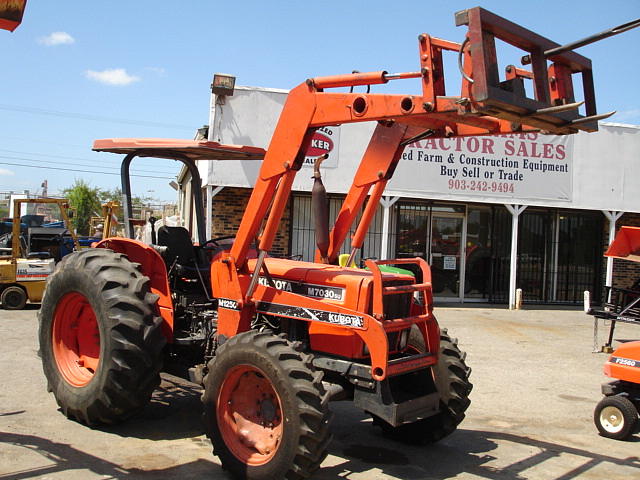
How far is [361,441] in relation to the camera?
5504mm

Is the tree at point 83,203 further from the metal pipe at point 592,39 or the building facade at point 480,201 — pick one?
the metal pipe at point 592,39

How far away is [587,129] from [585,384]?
5246 mm

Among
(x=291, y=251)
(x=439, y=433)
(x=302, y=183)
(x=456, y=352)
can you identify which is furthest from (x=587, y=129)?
(x=291, y=251)

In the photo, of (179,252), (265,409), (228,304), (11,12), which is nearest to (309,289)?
(228,304)

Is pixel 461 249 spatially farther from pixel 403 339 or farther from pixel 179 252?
pixel 403 339

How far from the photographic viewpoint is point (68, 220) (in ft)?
47.3

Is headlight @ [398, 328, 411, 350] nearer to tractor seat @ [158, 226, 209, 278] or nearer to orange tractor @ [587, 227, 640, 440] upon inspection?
tractor seat @ [158, 226, 209, 278]

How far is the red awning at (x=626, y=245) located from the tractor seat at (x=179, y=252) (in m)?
6.67

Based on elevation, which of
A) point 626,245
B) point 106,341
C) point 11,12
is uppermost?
point 11,12

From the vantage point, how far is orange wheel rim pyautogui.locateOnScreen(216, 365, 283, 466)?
4.46m

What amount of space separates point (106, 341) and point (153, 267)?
961 millimetres

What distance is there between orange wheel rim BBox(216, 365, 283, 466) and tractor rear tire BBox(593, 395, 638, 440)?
347 centimetres

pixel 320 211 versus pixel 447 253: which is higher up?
pixel 320 211

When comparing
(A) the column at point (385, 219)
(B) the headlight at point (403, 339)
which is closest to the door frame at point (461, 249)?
(A) the column at point (385, 219)
